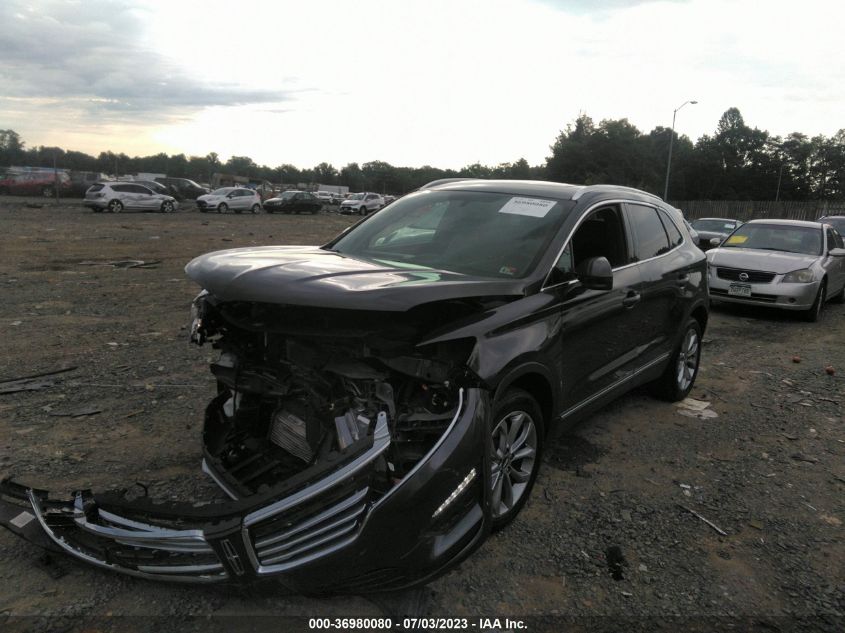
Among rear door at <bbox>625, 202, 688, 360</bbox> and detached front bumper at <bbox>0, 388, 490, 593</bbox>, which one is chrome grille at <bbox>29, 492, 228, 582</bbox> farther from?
rear door at <bbox>625, 202, 688, 360</bbox>

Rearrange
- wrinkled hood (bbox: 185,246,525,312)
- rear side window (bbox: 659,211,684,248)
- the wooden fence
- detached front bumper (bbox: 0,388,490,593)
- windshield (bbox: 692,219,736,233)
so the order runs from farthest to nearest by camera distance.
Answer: the wooden fence, windshield (bbox: 692,219,736,233), rear side window (bbox: 659,211,684,248), wrinkled hood (bbox: 185,246,525,312), detached front bumper (bbox: 0,388,490,593)

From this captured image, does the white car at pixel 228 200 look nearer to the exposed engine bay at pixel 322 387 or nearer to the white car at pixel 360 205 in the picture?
the white car at pixel 360 205

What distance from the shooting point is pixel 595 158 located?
258ft

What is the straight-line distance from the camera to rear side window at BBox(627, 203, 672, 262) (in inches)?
180

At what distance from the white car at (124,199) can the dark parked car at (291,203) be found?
725cm

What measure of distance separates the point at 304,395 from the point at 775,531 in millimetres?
2760

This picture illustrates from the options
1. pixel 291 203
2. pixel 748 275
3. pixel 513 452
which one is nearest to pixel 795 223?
pixel 748 275

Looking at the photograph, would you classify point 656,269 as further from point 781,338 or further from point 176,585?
point 781,338

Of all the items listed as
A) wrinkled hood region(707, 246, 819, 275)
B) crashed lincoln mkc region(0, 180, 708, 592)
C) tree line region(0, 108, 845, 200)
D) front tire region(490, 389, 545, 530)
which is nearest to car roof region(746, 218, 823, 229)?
wrinkled hood region(707, 246, 819, 275)

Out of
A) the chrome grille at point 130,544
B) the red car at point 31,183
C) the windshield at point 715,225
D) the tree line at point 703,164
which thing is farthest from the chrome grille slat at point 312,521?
the tree line at point 703,164

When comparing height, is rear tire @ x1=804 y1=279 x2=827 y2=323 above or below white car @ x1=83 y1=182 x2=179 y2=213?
below

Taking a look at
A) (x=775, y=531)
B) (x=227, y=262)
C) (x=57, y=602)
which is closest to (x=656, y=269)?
(x=775, y=531)

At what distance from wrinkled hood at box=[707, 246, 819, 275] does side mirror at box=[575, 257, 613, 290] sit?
7.30 meters

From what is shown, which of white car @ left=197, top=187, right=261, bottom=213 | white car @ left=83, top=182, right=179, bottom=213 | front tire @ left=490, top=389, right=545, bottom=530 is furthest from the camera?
white car @ left=197, top=187, right=261, bottom=213
